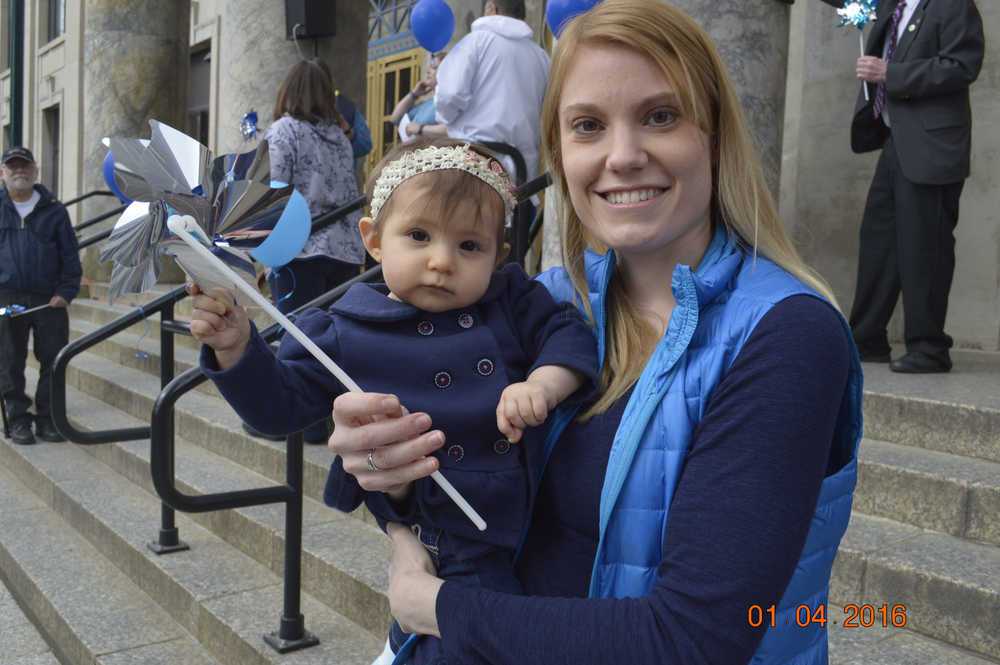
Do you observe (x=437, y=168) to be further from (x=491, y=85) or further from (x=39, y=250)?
(x=39, y=250)

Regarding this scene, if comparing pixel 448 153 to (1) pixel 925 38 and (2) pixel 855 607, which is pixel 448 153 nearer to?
(2) pixel 855 607

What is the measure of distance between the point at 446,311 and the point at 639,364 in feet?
1.16

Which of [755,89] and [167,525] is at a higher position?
[755,89]

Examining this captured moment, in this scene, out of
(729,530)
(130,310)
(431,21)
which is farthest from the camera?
(130,310)

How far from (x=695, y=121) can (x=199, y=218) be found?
0.66 m

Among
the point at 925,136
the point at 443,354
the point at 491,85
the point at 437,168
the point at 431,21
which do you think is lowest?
the point at 443,354

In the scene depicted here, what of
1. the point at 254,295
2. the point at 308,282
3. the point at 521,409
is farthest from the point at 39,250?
the point at 521,409

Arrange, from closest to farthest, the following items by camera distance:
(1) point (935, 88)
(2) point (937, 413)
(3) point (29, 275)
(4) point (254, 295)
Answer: (4) point (254, 295) → (2) point (937, 413) → (1) point (935, 88) → (3) point (29, 275)

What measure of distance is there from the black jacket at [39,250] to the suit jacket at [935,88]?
17.9 feet

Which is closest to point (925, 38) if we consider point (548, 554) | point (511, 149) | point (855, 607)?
point (511, 149)

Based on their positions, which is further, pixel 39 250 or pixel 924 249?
pixel 39 250

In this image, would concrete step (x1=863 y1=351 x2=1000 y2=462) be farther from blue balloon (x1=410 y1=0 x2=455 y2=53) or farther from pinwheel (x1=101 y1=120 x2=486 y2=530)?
blue balloon (x1=410 y1=0 x2=455 y2=53)

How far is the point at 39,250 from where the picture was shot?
6441 mm

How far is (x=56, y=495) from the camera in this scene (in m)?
5.14
